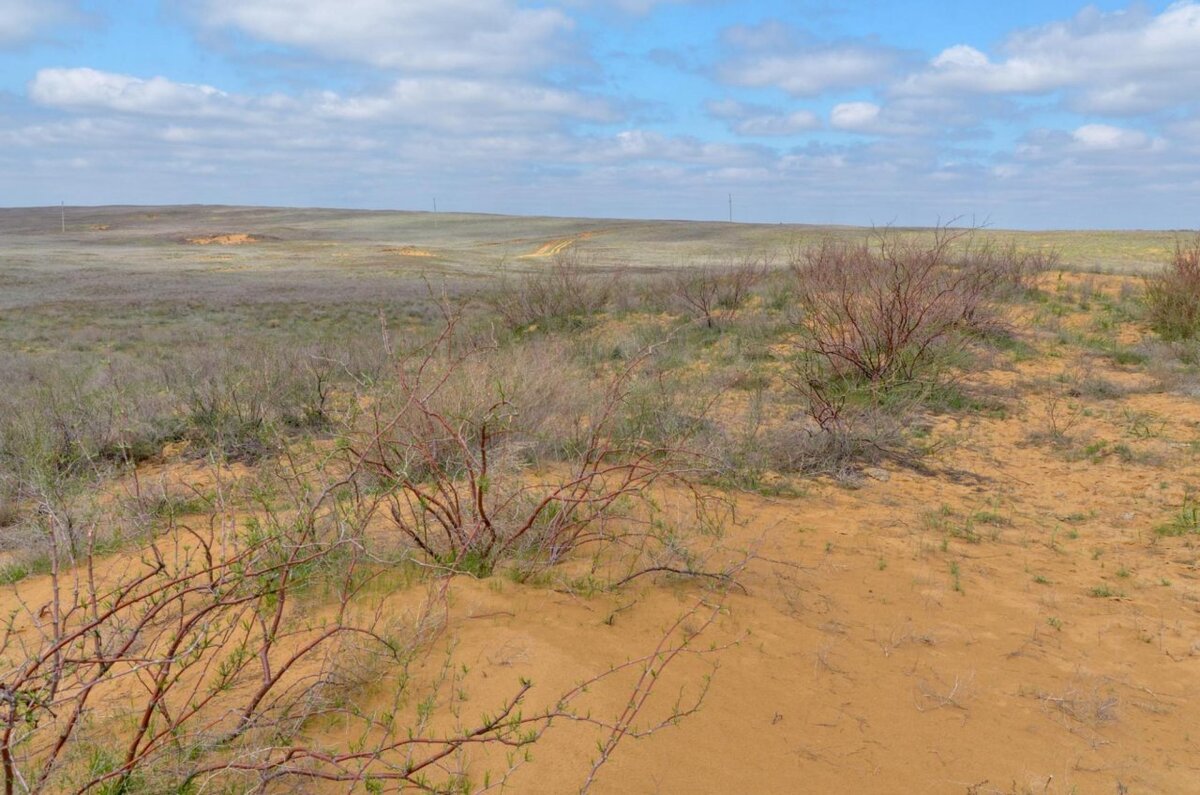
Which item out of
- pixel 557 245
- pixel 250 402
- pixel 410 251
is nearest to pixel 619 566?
pixel 250 402

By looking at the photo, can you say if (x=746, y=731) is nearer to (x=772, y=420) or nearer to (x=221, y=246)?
(x=772, y=420)

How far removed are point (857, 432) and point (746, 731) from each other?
443 cm

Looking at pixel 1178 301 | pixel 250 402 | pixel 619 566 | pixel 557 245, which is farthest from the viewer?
pixel 557 245

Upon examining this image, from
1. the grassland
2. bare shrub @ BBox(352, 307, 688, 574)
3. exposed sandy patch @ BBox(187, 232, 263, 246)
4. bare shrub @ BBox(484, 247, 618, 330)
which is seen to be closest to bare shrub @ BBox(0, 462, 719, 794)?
the grassland

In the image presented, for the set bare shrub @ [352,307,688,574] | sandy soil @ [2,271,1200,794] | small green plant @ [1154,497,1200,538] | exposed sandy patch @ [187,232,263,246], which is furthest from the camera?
exposed sandy patch @ [187,232,263,246]

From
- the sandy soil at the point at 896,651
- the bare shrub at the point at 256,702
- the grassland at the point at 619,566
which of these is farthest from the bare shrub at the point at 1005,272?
the bare shrub at the point at 256,702

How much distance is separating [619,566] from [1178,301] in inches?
423

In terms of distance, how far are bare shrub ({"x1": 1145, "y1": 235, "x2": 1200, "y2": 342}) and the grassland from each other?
27cm

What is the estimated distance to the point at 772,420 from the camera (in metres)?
7.71

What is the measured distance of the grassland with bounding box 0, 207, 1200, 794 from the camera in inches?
101

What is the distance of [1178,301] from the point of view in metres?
11.2

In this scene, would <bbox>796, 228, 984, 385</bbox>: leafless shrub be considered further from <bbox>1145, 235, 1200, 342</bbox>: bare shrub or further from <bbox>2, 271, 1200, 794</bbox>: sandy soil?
<bbox>2, 271, 1200, 794</bbox>: sandy soil

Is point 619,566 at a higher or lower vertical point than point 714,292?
lower

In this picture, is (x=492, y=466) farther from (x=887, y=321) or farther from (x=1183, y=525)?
(x=887, y=321)
